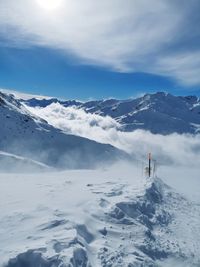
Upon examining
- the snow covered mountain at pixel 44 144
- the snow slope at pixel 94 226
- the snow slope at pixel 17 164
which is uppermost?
the snow covered mountain at pixel 44 144

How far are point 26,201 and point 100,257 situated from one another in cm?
925

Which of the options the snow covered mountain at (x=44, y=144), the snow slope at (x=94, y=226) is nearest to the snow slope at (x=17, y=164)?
the snow covered mountain at (x=44, y=144)

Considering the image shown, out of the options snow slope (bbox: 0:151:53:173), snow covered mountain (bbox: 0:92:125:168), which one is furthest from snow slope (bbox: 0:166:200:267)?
snow covered mountain (bbox: 0:92:125:168)

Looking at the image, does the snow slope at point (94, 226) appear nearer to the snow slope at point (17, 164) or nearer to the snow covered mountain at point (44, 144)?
the snow slope at point (17, 164)

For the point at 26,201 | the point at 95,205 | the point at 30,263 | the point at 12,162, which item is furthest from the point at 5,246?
the point at 12,162

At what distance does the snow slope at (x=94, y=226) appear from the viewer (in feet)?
66.9

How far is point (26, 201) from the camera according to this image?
94.3 ft

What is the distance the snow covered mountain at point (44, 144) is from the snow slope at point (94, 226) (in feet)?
345

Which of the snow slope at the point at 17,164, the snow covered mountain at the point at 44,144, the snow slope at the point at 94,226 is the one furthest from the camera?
the snow covered mountain at the point at 44,144

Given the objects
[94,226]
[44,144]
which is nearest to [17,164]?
[44,144]

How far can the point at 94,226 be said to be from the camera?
84.8ft

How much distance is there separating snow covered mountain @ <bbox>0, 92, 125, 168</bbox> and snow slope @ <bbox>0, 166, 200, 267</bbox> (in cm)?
10530

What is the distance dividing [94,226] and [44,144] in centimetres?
13469

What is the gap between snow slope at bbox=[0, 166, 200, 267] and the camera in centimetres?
2041
